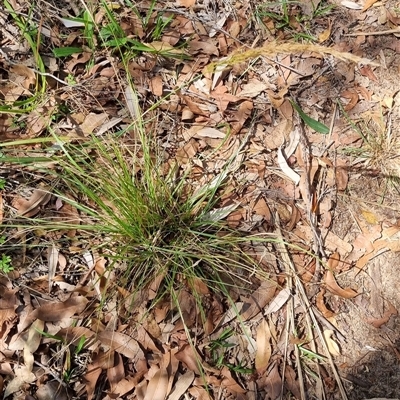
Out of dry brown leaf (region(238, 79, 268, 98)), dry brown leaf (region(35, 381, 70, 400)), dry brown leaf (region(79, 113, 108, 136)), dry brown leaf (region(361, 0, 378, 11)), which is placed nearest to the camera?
dry brown leaf (region(35, 381, 70, 400))

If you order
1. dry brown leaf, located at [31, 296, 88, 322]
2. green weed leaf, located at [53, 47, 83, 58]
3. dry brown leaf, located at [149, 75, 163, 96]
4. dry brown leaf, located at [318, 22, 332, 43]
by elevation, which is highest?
green weed leaf, located at [53, 47, 83, 58]

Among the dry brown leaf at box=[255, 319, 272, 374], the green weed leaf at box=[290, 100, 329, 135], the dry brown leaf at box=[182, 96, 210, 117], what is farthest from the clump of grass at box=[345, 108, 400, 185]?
the dry brown leaf at box=[255, 319, 272, 374]

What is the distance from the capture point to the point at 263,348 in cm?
201

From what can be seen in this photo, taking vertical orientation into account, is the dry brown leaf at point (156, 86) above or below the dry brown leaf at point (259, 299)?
above

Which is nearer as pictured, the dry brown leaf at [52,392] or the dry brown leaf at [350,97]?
the dry brown leaf at [52,392]

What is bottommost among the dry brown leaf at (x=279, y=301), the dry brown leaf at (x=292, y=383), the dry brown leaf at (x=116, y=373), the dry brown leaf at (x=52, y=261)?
the dry brown leaf at (x=292, y=383)

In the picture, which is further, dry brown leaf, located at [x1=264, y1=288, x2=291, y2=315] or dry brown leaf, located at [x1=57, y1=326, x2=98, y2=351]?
dry brown leaf, located at [x1=264, y1=288, x2=291, y2=315]

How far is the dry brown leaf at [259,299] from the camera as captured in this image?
6.75 ft

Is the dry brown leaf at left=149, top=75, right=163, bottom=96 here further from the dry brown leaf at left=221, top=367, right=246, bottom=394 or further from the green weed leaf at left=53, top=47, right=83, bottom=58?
the dry brown leaf at left=221, top=367, right=246, bottom=394

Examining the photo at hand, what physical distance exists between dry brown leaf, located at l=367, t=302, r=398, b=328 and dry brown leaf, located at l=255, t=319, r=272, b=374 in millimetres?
442

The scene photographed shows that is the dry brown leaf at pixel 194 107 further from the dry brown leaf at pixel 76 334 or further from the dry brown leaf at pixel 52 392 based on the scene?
the dry brown leaf at pixel 52 392

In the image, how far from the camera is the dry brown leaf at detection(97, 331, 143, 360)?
1954 mm

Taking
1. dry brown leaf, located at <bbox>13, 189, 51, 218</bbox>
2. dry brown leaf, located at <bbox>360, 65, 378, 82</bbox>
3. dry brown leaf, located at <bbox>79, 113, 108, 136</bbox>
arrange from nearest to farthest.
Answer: dry brown leaf, located at <bbox>13, 189, 51, 218</bbox> → dry brown leaf, located at <bbox>79, 113, 108, 136</bbox> → dry brown leaf, located at <bbox>360, 65, 378, 82</bbox>

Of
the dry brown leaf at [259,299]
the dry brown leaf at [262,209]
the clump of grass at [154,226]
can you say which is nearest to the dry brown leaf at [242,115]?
the clump of grass at [154,226]
